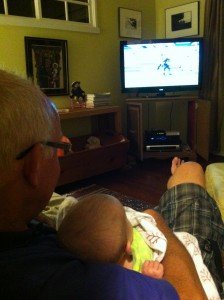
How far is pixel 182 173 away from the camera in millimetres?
1274

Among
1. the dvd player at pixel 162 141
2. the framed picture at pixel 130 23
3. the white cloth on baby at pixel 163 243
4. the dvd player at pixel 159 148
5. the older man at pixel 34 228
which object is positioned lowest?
the dvd player at pixel 159 148

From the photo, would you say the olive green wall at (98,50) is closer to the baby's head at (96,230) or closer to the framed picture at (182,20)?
the framed picture at (182,20)

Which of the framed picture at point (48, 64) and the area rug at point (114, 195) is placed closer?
the area rug at point (114, 195)

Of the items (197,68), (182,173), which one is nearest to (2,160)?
(182,173)

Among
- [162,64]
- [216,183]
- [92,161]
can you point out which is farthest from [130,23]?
[216,183]

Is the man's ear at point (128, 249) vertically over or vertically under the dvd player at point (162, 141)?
over

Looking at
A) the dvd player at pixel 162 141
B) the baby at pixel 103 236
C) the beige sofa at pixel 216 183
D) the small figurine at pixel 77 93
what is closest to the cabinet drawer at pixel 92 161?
the dvd player at pixel 162 141

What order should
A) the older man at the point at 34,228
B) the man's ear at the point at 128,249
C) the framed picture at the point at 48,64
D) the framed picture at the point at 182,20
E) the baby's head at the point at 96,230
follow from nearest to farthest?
the older man at the point at 34,228, the baby's head at the point at 96,230, the man's ear at the point at 128,249, the framed picture at the point at 48,64, the framed picture at the point at 182,20

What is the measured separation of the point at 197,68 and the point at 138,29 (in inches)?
41.5

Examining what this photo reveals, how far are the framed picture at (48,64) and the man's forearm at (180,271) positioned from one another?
2476mm

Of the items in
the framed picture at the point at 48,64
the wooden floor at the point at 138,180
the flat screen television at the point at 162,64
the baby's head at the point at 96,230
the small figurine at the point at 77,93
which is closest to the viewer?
the baby's head at the point at 96,230

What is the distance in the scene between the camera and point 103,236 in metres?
0.73

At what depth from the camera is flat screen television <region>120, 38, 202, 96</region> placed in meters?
3.48

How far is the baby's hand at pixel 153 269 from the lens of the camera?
0.75m
